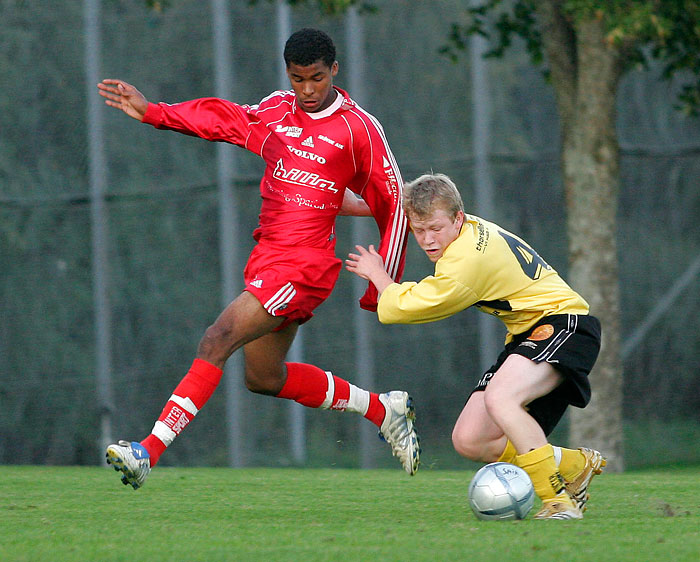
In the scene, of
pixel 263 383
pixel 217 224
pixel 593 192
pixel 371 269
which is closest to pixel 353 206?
pixel 371 269

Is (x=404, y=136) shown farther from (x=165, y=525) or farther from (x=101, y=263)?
(x=165, y=525)

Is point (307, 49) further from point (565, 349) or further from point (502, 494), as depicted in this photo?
point (502, 494)

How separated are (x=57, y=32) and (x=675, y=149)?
6.24 meters

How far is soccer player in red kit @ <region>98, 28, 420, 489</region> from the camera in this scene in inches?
226

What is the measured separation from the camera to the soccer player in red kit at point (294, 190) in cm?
575

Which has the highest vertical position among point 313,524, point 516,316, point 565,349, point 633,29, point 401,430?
point 633,29

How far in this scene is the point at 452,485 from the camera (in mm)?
7152

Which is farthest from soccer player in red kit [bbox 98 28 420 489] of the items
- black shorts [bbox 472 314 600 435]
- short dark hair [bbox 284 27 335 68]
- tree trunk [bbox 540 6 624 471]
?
tree trunk [bbox 540 6 624 471]

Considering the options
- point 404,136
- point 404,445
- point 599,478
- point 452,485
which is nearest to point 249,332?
point 404,445

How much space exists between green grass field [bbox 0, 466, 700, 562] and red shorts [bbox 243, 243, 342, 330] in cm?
95

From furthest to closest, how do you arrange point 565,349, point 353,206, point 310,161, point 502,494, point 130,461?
point 353,206
point 310,161
point 130,461
point 565,349
point 502,494

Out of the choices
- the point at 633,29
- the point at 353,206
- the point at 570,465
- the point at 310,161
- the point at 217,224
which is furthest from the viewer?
the point at 217,224

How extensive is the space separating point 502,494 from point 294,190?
6.28 feet

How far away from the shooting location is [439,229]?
511cm
